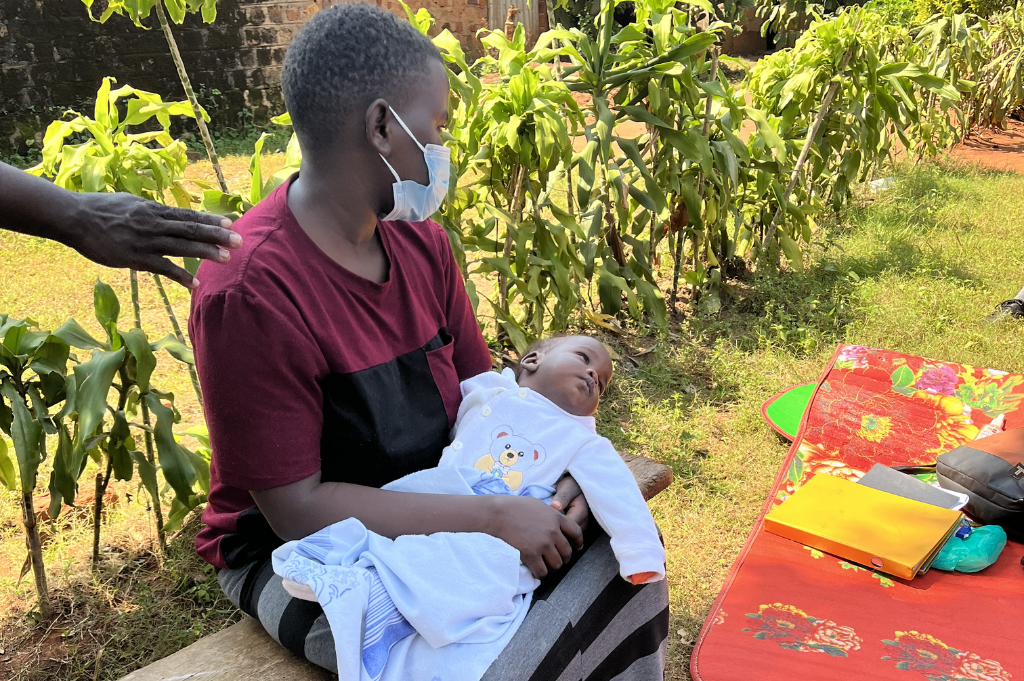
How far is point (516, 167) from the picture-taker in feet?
10.2

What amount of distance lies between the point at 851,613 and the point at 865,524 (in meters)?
0.34

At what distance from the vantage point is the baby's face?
1.78 m

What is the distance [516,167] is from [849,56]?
1936 mm

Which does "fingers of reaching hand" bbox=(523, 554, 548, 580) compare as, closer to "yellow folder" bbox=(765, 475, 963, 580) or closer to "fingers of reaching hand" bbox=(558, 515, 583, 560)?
"fingers of reaching hand" bbox=(558, 515, 583, 560)

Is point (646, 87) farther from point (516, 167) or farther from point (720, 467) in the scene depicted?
point (720, 467)

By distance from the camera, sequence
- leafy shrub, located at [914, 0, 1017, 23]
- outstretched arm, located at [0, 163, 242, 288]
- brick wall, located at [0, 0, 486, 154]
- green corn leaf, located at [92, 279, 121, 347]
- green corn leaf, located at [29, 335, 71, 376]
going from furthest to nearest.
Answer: leafy shrub, located at [914, 0, 1017, 23], brick wall, located at [0, 0, 486, 154], green corn leaf, located at [92, 279, 121, 347], green corn leaf, located at [29, 335, 71, 376], outstretched arm, located at [0, 163, 242, 288]

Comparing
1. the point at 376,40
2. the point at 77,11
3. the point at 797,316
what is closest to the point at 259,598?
the point at 376,40

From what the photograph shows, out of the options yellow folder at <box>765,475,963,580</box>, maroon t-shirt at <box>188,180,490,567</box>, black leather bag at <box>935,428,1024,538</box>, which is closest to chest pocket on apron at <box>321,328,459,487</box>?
maroon t-shirt at <box>188,180,490,567</box>

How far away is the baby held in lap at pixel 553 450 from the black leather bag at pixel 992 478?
138 centimetres

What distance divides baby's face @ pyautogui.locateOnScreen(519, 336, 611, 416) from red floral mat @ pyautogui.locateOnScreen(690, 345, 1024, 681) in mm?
767

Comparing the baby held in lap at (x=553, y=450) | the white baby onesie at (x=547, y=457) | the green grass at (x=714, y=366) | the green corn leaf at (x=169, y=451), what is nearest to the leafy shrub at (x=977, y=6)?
the green grass at (x=714, y=366)

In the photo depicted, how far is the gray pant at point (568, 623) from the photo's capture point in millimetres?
1339

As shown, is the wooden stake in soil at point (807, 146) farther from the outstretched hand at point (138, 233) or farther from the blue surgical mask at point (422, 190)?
the outstretched hand at point (138, 233)

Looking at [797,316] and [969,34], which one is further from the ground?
[969,34]
